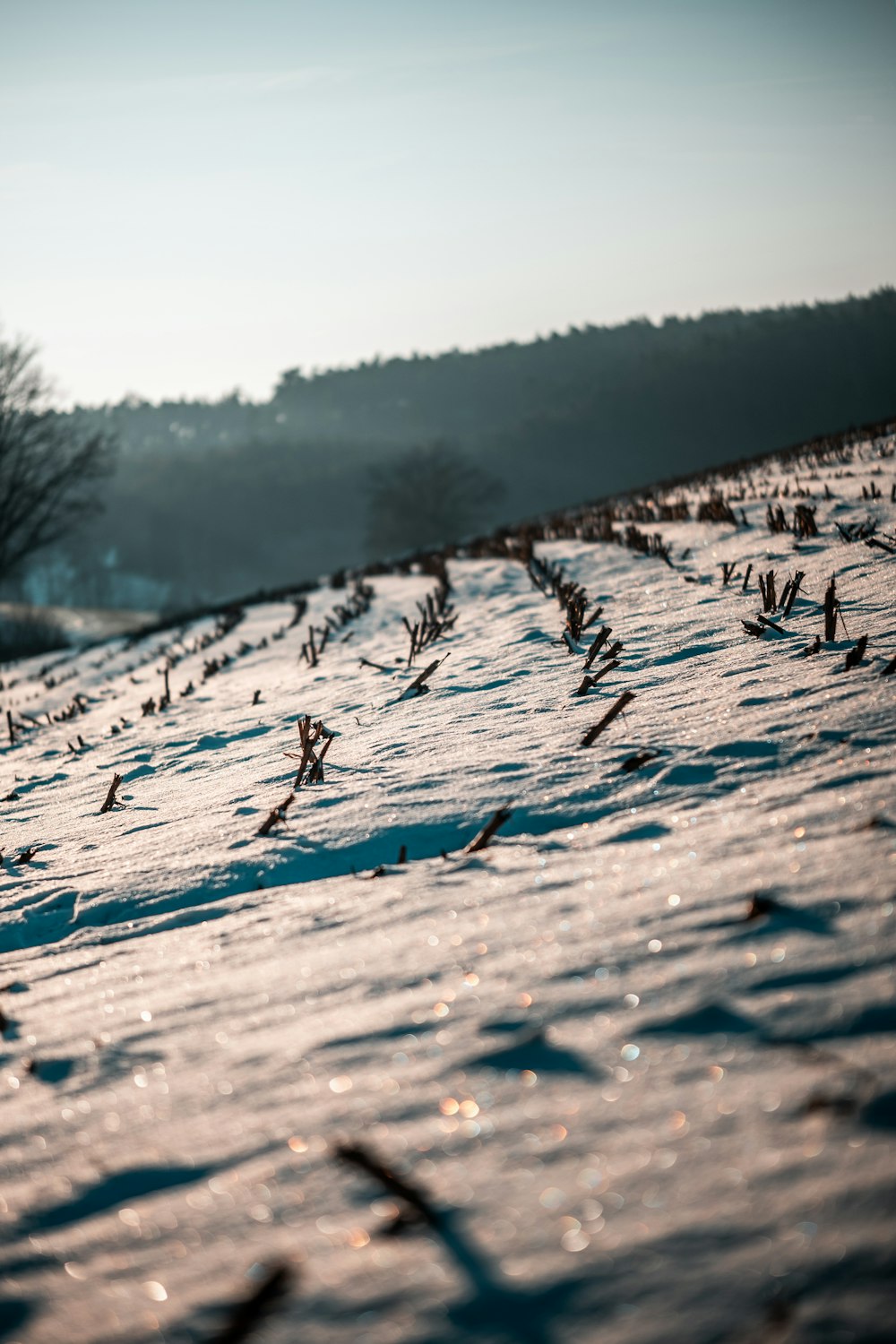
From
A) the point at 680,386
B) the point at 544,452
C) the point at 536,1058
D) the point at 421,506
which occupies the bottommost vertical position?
the point at 536,1058

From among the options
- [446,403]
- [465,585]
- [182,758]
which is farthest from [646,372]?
[182,758]

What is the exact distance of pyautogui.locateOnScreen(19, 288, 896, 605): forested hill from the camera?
233 feet

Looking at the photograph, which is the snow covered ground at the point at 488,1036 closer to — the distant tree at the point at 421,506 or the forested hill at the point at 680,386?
the distant tree at the point at 421,506

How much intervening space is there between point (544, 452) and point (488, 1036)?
8207cm

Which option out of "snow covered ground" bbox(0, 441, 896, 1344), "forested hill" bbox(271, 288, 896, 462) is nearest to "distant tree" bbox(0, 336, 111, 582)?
"snow covered ground" bbox(0, 441, 896, 1344)

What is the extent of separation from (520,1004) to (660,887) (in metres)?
0.49

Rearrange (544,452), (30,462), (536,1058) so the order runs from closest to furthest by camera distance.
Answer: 1. (536,1058)
2. (30,462)
3. (544,452)

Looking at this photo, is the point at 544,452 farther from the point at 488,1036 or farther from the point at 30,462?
the point at 488,1036

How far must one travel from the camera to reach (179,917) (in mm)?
2297

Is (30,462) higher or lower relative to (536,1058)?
higher

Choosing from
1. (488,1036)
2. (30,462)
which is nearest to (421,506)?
(30,462)

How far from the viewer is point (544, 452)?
79625mm

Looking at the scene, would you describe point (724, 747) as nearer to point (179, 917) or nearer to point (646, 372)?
point (179, 917)

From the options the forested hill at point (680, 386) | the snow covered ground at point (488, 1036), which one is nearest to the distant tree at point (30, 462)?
the snow covered ground at point (488, 1036)
